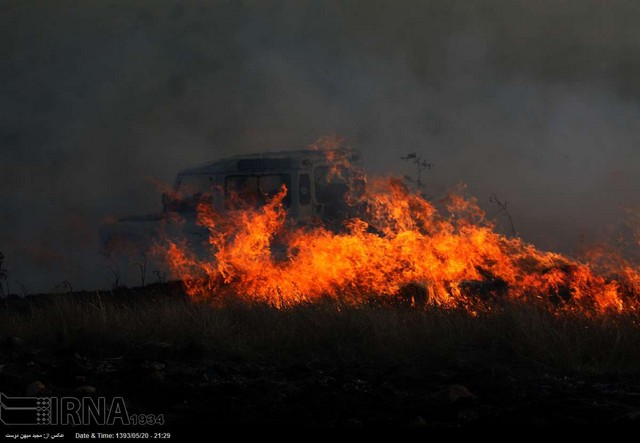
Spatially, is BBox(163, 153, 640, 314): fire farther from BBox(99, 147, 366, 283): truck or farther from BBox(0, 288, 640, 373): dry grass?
BBox(0, 288, 640, 373): dry grass

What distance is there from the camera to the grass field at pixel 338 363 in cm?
532

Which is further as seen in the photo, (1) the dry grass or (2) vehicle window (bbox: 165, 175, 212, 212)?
(2) vehicle window (bbox: 165, 175, 212, 212)

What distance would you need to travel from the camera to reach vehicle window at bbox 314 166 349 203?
12805 millimetres

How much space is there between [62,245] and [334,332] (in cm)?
1190

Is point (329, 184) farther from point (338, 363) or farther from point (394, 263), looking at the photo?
point (338, 363)

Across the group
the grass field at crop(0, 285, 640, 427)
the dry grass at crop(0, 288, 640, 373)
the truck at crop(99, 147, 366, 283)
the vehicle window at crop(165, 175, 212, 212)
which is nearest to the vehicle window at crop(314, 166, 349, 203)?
the truck at crop(99, 147, 366, 283)

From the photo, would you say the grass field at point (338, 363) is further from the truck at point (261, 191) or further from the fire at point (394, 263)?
the truck at point (261, 191)

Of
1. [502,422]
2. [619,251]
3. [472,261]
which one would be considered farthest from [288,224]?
[502,422]

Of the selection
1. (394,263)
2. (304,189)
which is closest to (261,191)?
(304,189)

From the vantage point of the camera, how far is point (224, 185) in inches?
509

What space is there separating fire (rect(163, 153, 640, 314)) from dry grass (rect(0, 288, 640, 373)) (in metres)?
0.85

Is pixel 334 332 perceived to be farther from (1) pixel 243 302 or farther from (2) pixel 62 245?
(2) pixel 62 245

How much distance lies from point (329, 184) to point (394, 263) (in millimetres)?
2688

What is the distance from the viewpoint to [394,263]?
1059 centimetres
